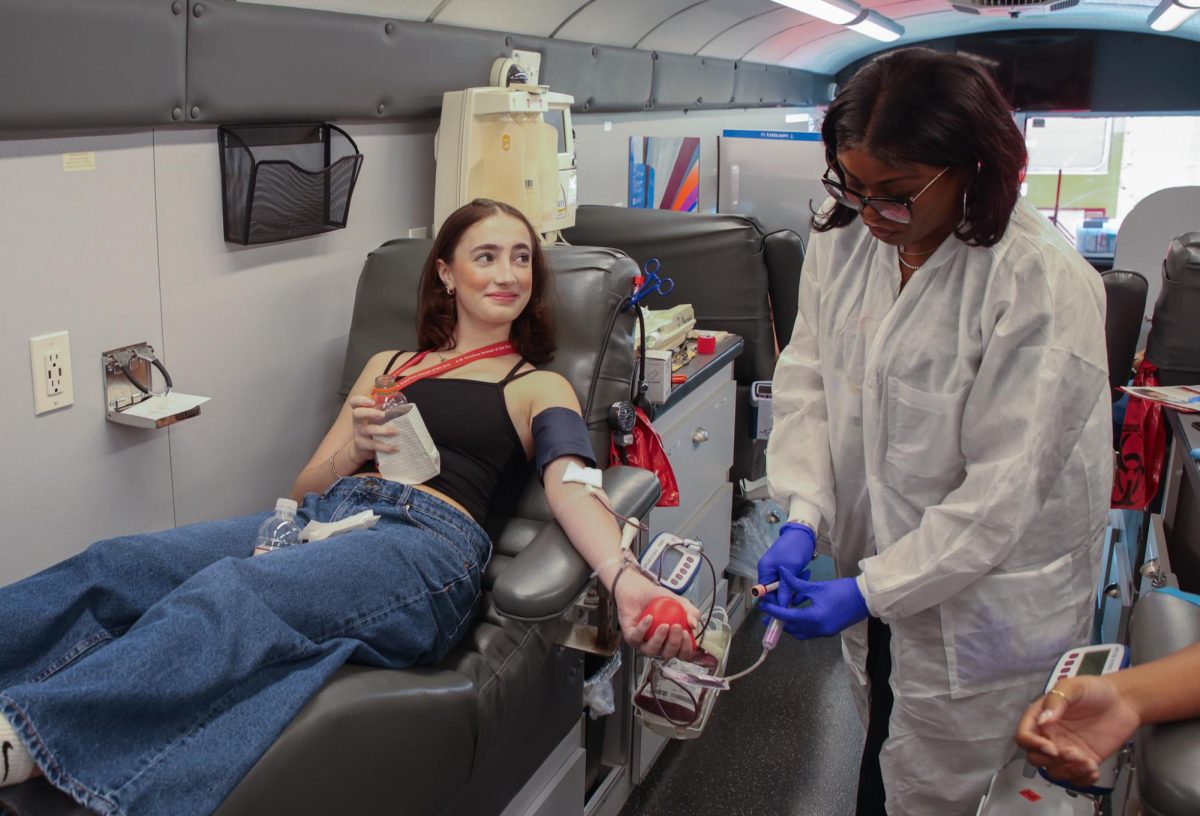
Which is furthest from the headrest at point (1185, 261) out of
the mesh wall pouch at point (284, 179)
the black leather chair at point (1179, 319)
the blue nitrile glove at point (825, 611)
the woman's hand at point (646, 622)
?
the mesh wall pouch at point (284, 179)

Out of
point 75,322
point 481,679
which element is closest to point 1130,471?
point 481,679

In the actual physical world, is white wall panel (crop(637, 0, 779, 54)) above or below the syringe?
above

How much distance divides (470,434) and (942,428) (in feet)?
3.01

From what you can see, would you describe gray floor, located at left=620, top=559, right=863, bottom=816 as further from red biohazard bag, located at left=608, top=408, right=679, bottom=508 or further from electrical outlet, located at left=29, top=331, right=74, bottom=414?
electrical outlet, located at left=29, top=331, right=74, bottom=414

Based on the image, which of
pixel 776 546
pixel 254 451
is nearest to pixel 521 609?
pixel 776 546

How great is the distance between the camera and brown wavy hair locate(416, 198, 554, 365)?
83.8 inches

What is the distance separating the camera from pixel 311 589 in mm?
1523

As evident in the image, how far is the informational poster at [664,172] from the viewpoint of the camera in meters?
4.55

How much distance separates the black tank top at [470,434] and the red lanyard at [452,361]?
0.05 feet

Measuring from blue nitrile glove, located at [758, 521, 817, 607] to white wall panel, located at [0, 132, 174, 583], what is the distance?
130 cm

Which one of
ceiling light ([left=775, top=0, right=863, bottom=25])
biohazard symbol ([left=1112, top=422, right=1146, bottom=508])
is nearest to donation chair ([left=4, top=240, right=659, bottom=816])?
biohazard symbol ([left=1112, top=422, right=1146, bottom=508])

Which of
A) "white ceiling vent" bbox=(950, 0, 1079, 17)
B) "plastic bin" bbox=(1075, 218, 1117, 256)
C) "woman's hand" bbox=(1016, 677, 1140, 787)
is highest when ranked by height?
"white ceiling vent" bbox=(950, 0, 1079, 17)

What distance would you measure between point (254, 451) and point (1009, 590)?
1685 millimetres

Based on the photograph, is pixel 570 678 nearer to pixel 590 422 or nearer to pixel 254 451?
pixel 590 422
